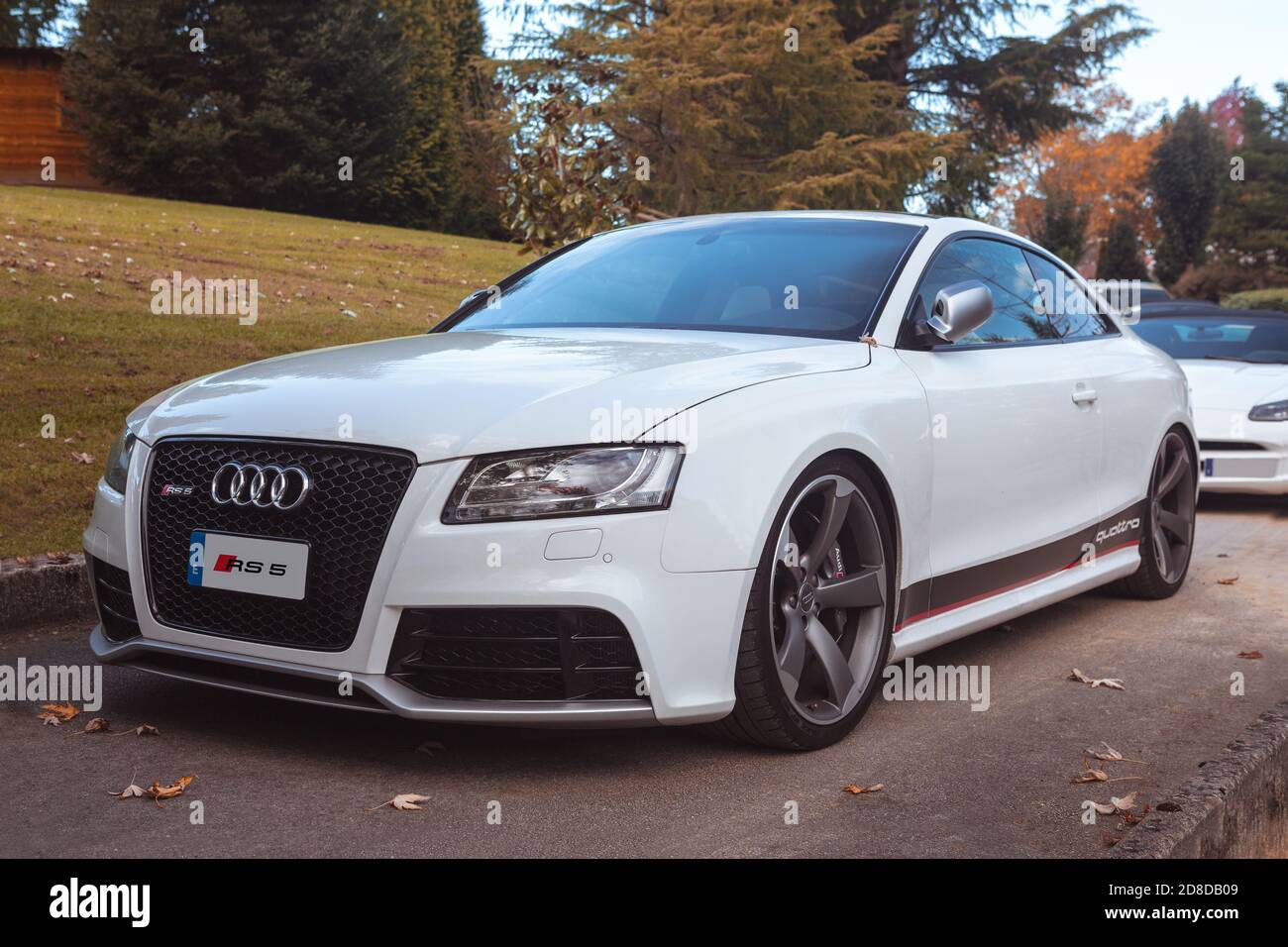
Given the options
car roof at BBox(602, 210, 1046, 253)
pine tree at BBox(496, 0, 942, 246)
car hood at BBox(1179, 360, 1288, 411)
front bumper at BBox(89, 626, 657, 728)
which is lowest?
front bumper at BBox(89, 626, 657, 728)

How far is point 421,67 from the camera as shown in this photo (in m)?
38.7

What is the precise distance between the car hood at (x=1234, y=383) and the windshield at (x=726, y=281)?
532cm

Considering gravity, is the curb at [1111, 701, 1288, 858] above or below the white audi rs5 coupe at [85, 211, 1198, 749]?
below

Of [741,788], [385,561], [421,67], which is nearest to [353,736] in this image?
[385,561]

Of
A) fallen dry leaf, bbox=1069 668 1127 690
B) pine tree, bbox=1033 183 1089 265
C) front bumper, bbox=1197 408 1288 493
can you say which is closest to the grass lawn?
fallen dry leaf, bbox=1069 668 1127 690

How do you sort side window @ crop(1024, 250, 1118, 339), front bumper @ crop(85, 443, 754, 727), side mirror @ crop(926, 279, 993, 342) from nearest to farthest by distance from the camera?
front bumper @ crop(85, 443, 754, 727) < side mirror @ crop(926, 279, 993, 342) < side window @ crop(1024, 250, 1118, 339)

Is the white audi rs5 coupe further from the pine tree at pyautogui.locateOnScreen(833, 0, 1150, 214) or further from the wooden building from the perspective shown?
the wooden building

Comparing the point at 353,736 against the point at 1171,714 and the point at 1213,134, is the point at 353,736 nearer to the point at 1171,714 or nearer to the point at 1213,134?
the point at 1171,714

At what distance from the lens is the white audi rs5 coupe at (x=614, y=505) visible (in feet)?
11.7

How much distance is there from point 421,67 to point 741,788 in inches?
1467

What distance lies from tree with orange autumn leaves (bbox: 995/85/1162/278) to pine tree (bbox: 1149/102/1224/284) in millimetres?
1933

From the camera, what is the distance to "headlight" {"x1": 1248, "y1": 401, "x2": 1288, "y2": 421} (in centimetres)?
962

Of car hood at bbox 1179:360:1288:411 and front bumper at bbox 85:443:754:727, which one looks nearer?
front bumper at bbox 85:443:754:727
